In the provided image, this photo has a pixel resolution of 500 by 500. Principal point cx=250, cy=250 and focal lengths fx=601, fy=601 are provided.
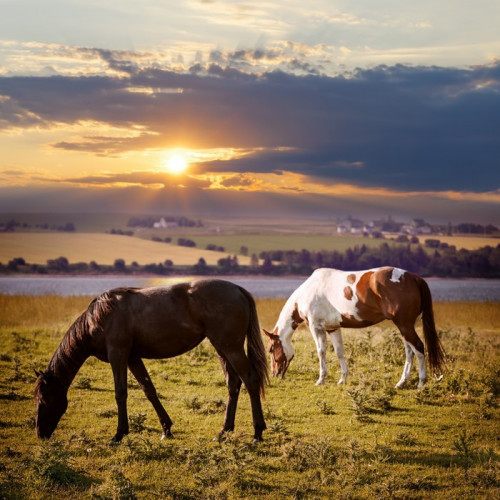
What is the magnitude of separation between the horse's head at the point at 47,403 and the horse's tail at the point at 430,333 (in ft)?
21.3

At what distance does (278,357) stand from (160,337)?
464cm

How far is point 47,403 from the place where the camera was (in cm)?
778

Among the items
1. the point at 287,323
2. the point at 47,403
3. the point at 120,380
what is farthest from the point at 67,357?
the point at 287,323

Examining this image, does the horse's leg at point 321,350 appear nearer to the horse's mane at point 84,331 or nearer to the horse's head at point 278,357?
the horse's head at point 278,357

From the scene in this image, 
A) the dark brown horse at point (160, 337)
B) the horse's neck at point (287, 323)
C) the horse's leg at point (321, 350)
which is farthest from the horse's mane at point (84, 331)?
the horse's leg at point (321, 350)

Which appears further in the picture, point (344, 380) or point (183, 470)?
point (344, 380)

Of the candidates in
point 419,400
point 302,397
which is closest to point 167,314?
point 302,397

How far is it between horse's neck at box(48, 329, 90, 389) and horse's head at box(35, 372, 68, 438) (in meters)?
0.09

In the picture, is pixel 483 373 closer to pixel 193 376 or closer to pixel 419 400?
pixel 419 400

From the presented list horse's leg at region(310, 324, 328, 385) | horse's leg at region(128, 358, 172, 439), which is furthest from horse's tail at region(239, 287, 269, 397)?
horse's leg at region(310, 324, 328, 385)

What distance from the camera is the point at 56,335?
57.9 ft

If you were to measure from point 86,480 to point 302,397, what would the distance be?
4.86m

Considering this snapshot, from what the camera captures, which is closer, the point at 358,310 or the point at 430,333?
the point at 430,333

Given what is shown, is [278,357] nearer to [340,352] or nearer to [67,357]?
[340,352]
